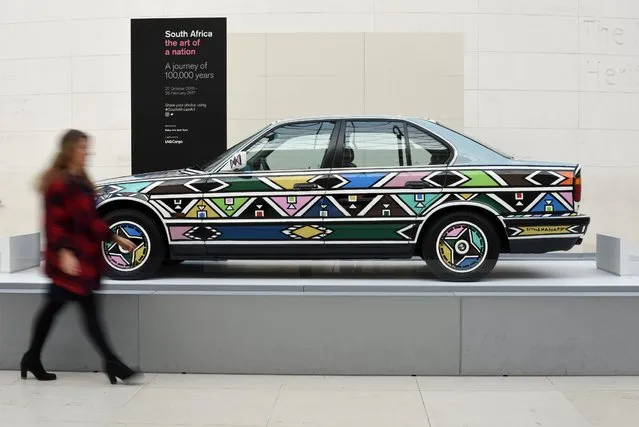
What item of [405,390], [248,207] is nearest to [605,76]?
[248,207]

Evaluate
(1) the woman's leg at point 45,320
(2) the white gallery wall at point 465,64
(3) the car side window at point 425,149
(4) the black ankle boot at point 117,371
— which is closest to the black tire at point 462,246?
(3) the car side window at point 425,149

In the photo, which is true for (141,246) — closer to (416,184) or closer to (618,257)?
(416,184)

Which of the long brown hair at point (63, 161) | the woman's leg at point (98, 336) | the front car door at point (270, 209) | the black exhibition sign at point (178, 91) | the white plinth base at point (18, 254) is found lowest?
the woman's leg at point (98, 336)

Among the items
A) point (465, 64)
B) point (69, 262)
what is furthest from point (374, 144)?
point (69, 262)

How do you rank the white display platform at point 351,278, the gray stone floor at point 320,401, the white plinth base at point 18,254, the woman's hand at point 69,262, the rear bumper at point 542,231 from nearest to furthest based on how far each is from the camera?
the gray stone floor at point 320,401
the woman's hand at point 69,262
the white display platform at point 351,278
the rear bumper at point 542,231
the white plinth base at point 18,254

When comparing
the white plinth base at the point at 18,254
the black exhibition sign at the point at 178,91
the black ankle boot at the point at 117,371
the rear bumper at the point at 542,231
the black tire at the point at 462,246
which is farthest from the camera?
the black exhibition sign at the point at 178,91

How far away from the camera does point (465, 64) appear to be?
23.5ft

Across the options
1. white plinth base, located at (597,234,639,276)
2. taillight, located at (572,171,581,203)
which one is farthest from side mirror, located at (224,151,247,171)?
white plinth base, located at (597,234,639,276)

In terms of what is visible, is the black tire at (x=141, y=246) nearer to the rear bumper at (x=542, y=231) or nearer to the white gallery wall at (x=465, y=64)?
the white gallery wall at (x=465, y=64)

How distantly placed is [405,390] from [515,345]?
84 cm

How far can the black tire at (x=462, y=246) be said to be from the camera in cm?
536

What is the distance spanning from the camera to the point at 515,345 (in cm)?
442

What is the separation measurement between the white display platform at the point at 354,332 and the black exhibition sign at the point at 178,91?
2.70 meters

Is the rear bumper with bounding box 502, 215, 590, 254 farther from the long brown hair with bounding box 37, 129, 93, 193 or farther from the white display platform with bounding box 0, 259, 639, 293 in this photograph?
the long brown hair with bounding box 37, 129, 93, 193
